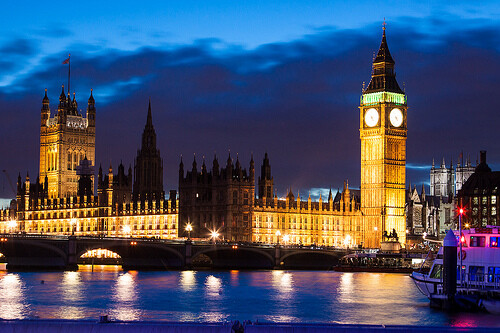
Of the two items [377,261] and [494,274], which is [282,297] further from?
[377,261]

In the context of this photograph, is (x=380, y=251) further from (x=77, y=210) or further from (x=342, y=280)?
(x=77, y=210)

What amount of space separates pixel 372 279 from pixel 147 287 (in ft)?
107

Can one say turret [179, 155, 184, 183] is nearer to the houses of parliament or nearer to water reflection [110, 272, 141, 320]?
the houses of parliament

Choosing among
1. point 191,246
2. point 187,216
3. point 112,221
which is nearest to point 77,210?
point 112,221

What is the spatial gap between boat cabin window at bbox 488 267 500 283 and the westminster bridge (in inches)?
2631

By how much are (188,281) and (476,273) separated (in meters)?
42.5

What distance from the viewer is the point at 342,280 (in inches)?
4432

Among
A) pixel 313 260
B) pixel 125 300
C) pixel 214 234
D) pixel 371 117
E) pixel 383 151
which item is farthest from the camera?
pixel 371 117

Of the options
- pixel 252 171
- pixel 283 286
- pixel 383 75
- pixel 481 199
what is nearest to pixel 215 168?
pixel 252 171

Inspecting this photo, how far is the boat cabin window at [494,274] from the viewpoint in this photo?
70062mm

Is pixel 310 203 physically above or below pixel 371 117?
below

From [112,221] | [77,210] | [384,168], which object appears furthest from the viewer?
[77,210]

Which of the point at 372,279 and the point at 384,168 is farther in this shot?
the point at 384,168

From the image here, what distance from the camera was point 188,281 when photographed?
4181 inches
